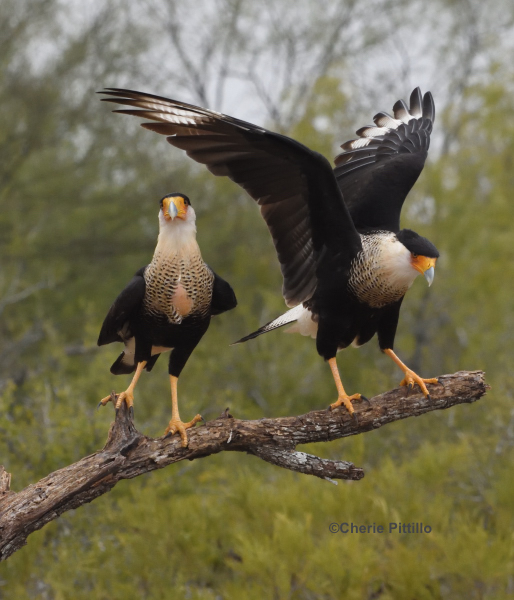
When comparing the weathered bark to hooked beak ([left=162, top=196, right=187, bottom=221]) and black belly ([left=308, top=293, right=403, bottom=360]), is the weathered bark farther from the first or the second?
hooked beak ([left=162, top=196, right=187, bottom=221])

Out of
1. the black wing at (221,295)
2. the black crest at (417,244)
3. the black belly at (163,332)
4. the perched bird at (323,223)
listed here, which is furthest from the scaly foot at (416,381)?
the black belly at (163,332)

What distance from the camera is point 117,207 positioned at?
14289 mm

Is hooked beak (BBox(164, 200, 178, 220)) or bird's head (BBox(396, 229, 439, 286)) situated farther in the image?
bird's head (BBox(396, 229, 439, 286))

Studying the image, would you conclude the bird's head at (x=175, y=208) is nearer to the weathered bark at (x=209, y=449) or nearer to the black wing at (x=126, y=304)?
the black wing at (x=126, y=304)

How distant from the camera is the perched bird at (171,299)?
4.75 m

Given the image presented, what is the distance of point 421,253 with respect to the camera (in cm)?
492

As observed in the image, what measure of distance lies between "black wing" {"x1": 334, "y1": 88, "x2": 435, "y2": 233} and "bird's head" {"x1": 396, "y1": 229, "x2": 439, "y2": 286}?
48 centimetres

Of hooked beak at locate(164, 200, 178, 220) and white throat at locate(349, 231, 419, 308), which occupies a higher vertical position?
hooked beak at locate(164, 200, 178, 220)

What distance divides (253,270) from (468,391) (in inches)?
392

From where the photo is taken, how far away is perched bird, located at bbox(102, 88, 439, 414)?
4.83 metres

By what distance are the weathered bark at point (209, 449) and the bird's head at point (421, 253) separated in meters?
0.65

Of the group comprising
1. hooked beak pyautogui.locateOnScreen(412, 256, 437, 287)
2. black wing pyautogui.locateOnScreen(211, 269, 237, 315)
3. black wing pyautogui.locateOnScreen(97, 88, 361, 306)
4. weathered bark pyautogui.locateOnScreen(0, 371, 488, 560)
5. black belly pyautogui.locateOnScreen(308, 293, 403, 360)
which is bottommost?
weathered bark pyautogui.locateOnScreen(0, 371, 488, 560)

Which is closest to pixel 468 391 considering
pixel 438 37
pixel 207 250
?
pixel 207 250

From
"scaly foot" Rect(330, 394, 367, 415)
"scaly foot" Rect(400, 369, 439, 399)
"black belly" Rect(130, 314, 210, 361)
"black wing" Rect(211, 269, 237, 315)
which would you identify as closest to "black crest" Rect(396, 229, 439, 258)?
"scaly foot" Rect(400, 369, 439, 399)
